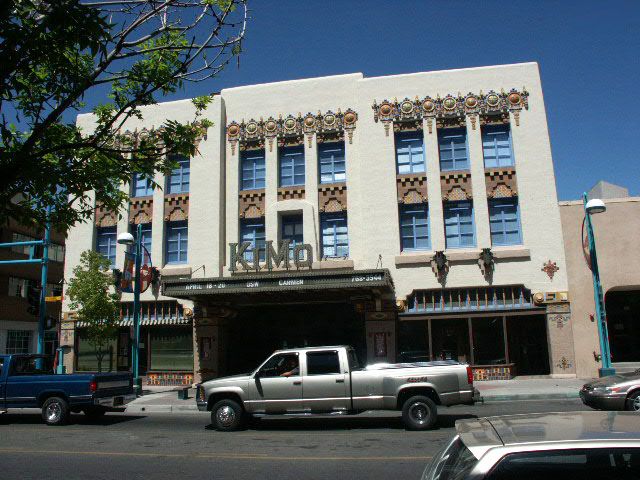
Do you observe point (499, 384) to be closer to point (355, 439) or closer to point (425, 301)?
point (425, 301)

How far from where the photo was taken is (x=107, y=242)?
2667cm

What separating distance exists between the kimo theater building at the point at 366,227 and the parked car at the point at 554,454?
16831mm

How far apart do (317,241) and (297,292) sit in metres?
2.90

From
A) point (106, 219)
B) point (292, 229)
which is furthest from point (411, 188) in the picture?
point (106, 219)

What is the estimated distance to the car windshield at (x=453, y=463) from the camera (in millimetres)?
3502

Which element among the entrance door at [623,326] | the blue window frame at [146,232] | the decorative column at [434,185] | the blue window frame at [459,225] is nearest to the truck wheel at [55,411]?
the blue window frame at [146,232]

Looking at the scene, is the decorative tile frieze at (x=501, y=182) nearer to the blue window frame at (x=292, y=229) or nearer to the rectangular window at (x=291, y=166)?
the rectangular window at (x=291, y=166)

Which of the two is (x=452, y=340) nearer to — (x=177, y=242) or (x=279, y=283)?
(x=279, y=283)

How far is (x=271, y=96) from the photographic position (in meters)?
25.7

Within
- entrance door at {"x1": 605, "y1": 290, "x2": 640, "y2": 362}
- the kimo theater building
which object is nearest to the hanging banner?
the kimo theater building

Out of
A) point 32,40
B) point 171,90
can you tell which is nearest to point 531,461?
point 32,40

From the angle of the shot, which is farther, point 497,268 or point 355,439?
point 497,268

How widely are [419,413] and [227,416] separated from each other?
14.1ft

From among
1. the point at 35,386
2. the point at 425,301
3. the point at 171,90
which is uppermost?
the point at 171,90
